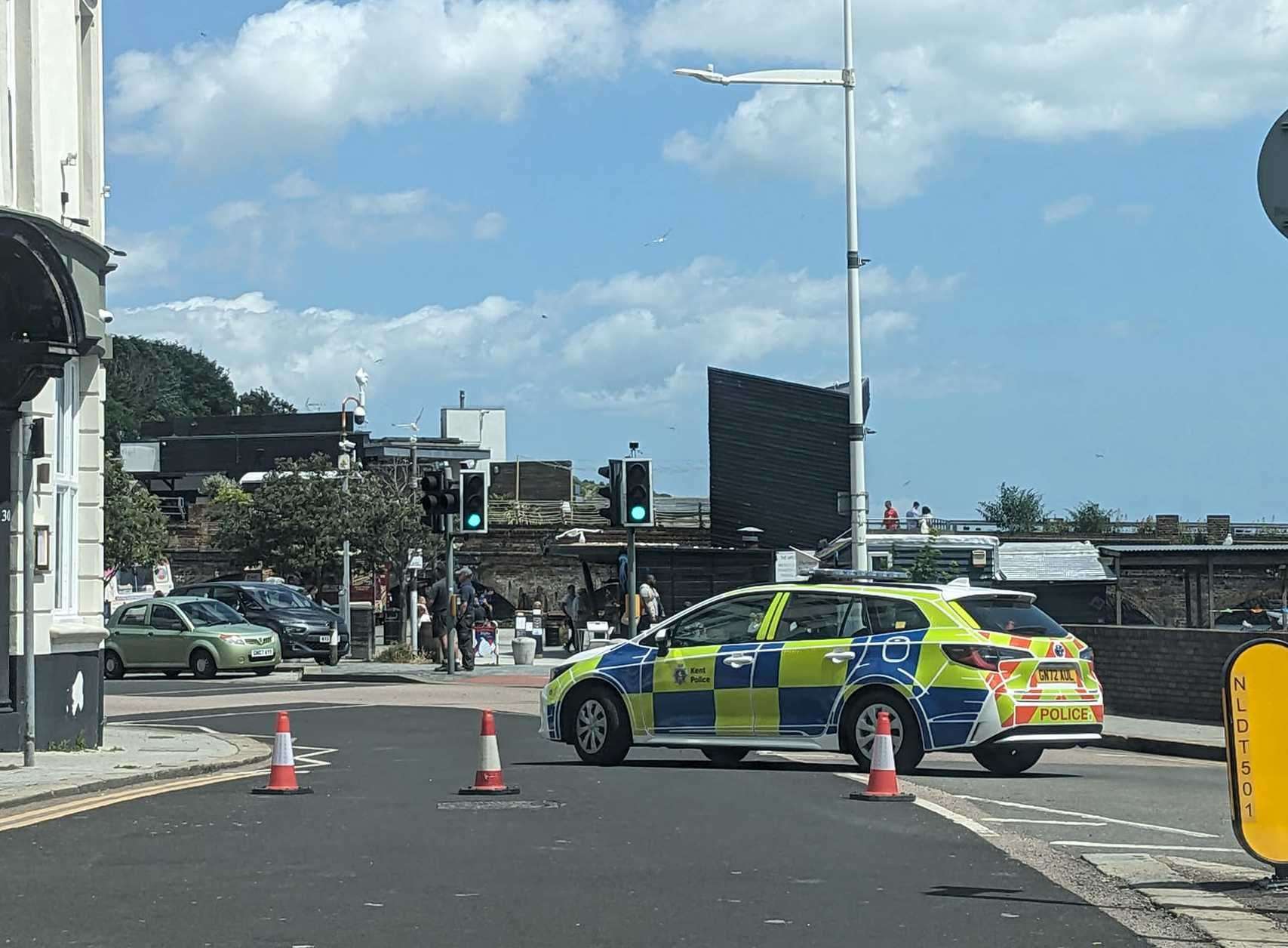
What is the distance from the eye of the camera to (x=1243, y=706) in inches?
321

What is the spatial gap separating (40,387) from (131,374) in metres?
128

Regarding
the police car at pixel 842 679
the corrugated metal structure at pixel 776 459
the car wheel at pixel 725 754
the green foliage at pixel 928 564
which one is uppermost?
the corrugated metal structure at pixel 776 459

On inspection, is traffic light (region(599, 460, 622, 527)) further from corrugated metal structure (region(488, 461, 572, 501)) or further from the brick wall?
corrugated metal structure (region(488, 461, 572, 501))

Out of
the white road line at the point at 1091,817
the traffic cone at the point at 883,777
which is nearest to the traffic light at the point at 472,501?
the white road line at the point at 1091,817

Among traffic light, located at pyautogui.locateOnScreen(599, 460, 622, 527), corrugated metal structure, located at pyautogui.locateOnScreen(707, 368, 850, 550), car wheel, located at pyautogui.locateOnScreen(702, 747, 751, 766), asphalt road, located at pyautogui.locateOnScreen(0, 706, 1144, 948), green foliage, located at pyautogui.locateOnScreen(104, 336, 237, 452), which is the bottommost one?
car wheel, located at pyautogui.locateOnScreen(702, 747, 751, 766)

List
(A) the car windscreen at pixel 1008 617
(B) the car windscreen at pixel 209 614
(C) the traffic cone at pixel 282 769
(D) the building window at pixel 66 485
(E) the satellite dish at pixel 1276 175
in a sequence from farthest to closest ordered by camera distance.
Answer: (B) the car windscreen at pixel 209 614 < (D) the building window at pixel 66 485 < (A) the car windscreen at pixel 1008 617 < (C) the traffic cone at pixel 282 769 < (E) the satellite dish at pixel 1276 175

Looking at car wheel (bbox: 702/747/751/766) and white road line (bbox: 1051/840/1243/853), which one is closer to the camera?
white road line (bbox: 1051/840/1243/853)

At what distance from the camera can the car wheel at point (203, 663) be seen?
35.9 metres

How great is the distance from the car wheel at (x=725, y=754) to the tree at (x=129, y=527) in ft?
168

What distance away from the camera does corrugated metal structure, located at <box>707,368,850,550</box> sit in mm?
58188

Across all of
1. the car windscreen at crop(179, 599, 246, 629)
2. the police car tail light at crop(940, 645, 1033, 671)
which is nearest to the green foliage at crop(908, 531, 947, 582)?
the car windscreen at crop(179, 599, 246, 629)

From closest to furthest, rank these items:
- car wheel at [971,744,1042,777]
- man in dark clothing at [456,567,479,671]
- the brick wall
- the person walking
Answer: car wheel at [971,744,1042,777] → the brick wall → man in dark clothing at [456,567,479,671] → the person walking

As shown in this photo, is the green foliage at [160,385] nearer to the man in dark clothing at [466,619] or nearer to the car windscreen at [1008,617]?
the man in dark clothing at [466,619]

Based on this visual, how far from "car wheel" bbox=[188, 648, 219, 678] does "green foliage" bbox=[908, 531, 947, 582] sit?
13.7m
